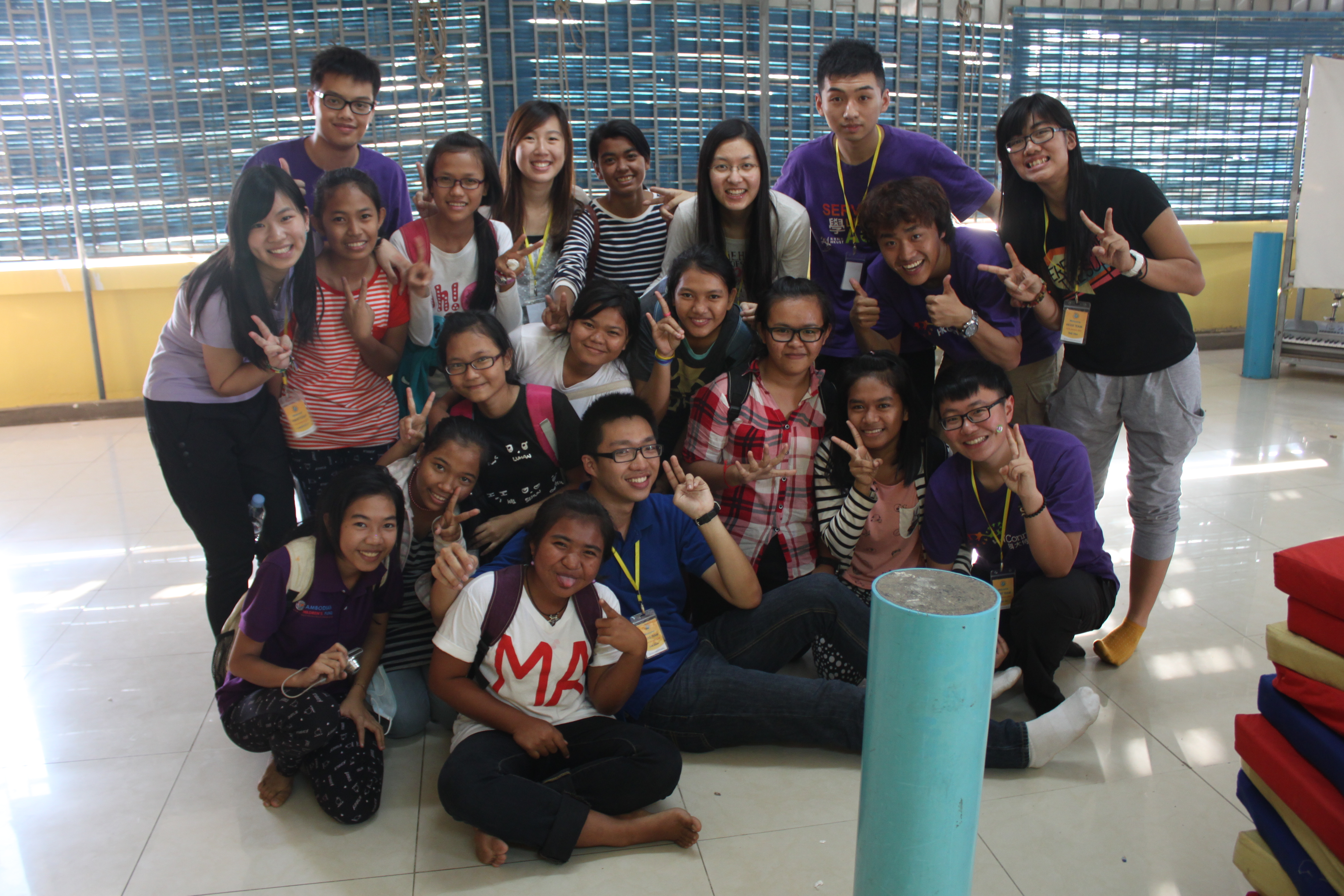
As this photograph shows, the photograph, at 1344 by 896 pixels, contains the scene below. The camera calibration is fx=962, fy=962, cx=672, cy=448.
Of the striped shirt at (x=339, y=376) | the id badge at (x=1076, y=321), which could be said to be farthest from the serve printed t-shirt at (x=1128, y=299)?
the striped shirt at (x=339, y=376)

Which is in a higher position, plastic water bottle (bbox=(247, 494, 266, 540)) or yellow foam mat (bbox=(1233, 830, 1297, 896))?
plastic water bottle (bbox=(247, 494, 266, 540))

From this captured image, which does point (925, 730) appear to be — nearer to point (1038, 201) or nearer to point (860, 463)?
point (860, 463)

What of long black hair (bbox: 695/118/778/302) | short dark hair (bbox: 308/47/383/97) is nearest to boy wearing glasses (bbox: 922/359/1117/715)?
long black hair (bbox: 695/118/778/302)

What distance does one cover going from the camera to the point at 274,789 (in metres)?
2.18

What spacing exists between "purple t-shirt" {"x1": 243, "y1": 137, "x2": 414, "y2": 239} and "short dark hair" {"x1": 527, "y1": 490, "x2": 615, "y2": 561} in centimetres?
116

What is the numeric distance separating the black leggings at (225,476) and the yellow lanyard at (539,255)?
84 centimetres

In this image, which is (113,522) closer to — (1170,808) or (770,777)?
(770,777)

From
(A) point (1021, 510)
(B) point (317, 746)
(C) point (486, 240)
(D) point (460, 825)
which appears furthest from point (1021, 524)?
(B) point (317, 746)

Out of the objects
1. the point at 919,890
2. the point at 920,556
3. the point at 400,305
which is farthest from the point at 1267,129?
the point at 919,890

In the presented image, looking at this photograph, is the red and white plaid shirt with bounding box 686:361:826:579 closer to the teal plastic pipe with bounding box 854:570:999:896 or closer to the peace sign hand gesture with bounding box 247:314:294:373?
the peace sign hand gesture with bounding box 247:314:294:373

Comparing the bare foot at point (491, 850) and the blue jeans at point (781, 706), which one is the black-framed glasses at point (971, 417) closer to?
the blue jeans at point (781, 706)

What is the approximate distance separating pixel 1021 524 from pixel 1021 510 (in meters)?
0.04

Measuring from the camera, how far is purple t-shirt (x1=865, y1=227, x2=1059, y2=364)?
265cm

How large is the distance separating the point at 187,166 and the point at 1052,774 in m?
5.40
